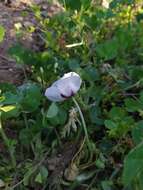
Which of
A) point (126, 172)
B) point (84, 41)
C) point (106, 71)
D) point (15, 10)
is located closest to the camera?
point (126, 172)

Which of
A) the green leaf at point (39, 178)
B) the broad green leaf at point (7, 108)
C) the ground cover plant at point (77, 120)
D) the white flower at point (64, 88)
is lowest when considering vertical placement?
the green leaf at point (39, 178)

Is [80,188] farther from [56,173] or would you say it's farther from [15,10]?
[15,10]

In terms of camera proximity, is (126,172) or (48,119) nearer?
(126,172)

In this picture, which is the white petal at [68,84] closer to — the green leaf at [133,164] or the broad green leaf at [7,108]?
the broad green leaf at [7,108]

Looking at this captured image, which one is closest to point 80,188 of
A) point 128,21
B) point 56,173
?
point 56,173

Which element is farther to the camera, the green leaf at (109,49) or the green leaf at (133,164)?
the green leaf at (109,49)

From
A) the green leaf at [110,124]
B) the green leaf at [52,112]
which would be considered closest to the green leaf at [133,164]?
the green leaf at [110,124]

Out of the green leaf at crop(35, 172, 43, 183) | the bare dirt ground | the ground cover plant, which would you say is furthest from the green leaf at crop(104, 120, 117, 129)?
the bare dirt ground

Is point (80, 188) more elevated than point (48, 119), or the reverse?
point (48, 119)
